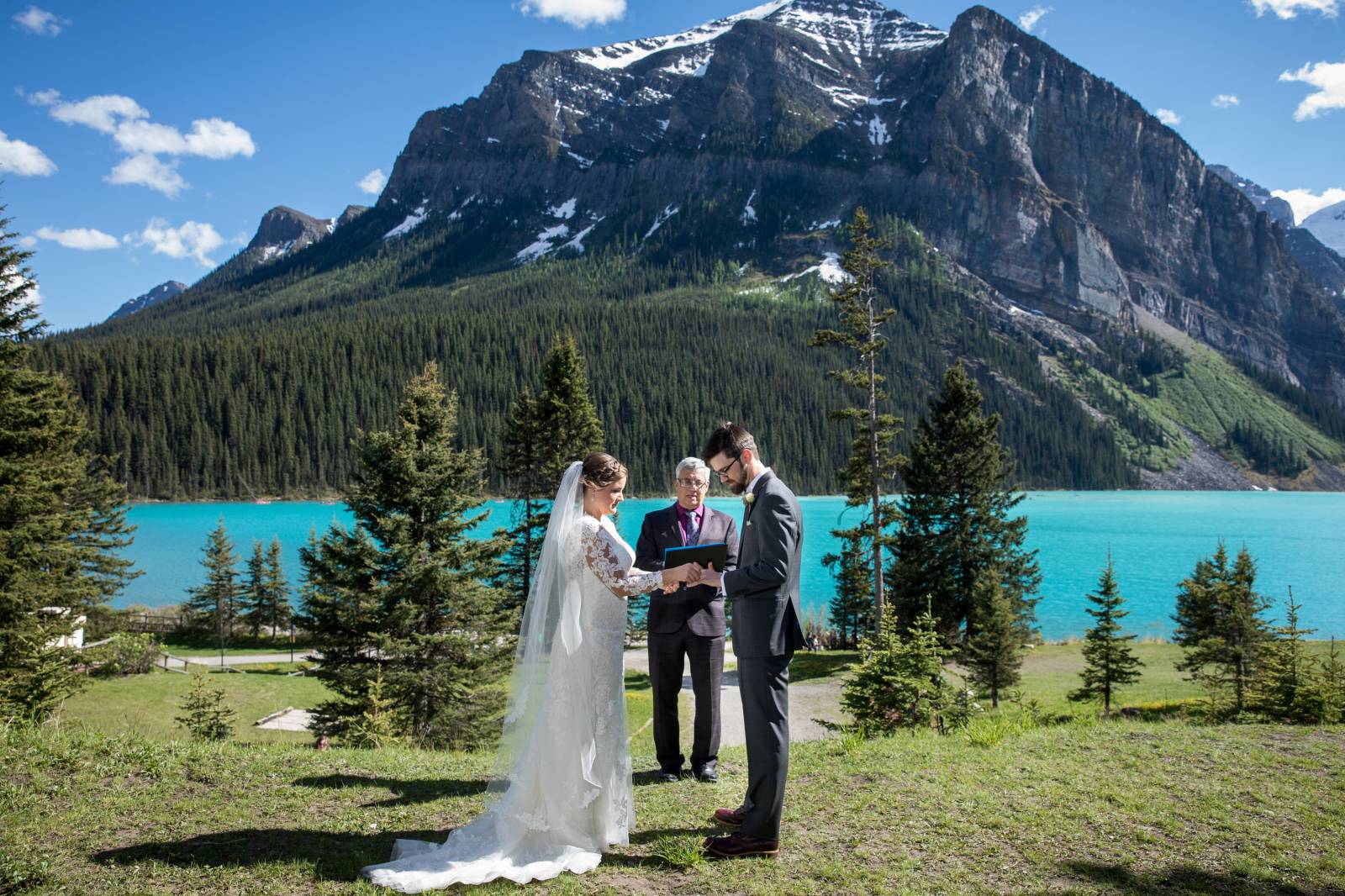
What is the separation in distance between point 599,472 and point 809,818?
2.93 m

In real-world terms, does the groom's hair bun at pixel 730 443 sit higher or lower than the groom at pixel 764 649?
higher

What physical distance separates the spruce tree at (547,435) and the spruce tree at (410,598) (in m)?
7.77

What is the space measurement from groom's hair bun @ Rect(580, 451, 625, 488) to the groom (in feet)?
2.96

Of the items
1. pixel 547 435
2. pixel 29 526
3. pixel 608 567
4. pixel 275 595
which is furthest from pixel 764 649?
pixel 275 595

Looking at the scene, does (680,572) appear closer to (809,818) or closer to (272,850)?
(809,818)

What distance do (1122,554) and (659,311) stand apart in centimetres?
10668

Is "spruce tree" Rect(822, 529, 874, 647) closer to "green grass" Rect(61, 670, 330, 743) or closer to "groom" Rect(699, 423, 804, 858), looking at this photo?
"green grass" Rect(61, 670, 330, 743)

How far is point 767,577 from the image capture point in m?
4.55

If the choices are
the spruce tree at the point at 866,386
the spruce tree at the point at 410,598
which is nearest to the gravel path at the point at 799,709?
the spruce tree at the point at 866,386

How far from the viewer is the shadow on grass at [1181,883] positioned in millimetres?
4086

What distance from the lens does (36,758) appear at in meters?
5.76

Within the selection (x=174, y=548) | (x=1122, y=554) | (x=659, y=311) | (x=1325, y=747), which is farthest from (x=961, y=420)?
(x=659, y=311)

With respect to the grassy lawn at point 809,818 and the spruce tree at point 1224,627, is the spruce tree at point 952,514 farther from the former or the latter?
the grassy lawn at point 809,818

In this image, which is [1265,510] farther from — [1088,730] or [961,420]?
[1088,730]
